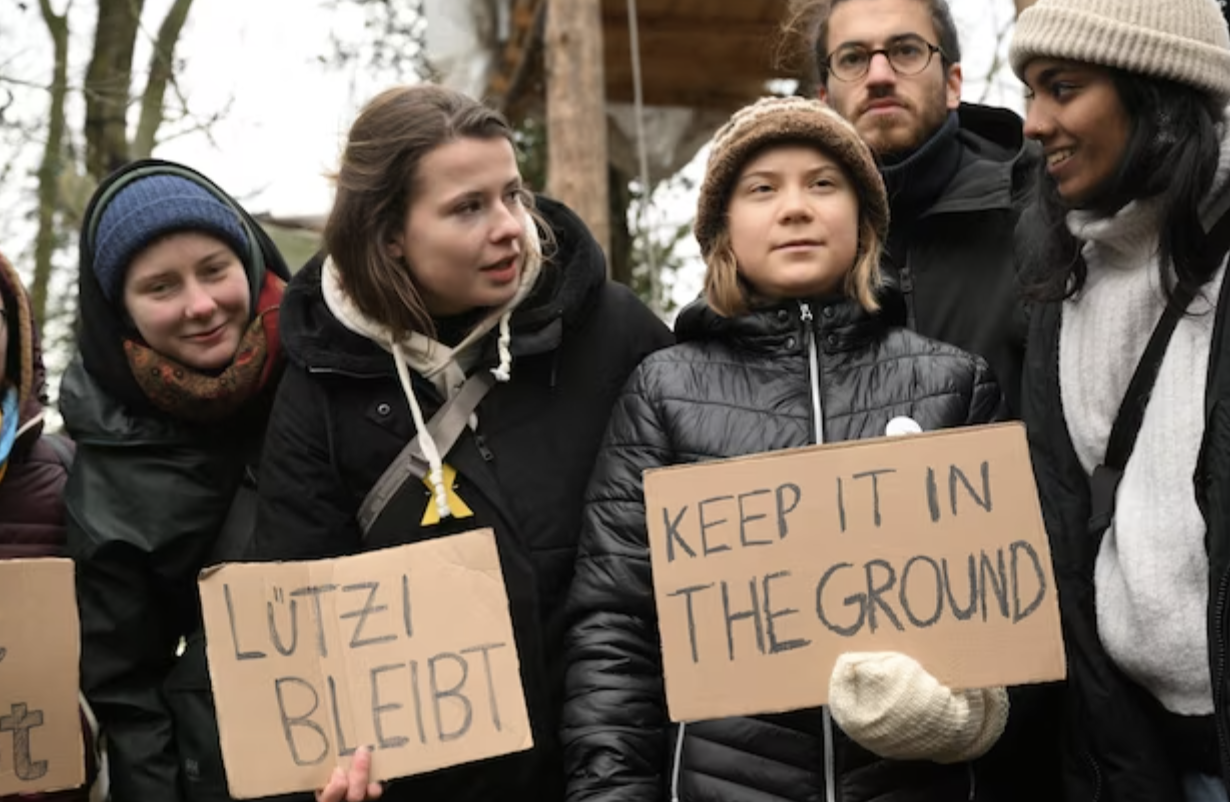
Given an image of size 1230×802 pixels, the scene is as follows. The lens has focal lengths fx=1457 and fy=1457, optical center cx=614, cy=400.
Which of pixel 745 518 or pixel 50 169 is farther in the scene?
pixel 50 169

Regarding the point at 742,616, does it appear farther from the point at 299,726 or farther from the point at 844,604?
the point at 299,726

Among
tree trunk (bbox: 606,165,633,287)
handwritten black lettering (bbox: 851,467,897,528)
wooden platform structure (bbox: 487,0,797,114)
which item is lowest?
handwritten black lettering (bbox: 851,467,897,528)

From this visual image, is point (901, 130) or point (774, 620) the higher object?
point (901, 130)

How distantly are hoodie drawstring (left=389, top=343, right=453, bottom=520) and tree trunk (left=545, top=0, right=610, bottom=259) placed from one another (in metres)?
3.78

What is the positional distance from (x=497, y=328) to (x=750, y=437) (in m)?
0.57

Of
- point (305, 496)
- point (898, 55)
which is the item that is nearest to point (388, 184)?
point (305, 496)

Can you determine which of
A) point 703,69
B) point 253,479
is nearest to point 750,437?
point 253,479

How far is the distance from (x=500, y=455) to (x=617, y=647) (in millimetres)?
454

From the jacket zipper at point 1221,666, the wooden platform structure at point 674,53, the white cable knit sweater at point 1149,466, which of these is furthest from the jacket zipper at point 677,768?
the wooden platform structure at point 674,53

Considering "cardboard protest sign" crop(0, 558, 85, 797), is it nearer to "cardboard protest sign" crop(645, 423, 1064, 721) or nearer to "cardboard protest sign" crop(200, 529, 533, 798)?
"cardboard protest sign" crop(200, 529, 533, 798)

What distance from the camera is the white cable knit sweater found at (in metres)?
2.09

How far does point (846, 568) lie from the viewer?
2.07m

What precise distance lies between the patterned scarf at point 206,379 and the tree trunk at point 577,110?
3.45m

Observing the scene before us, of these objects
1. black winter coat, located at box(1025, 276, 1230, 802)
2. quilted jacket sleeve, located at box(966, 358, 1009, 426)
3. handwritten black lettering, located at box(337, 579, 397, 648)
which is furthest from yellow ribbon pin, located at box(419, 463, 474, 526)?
black winter coat, located at box(1025, 276, 1230, 802)
